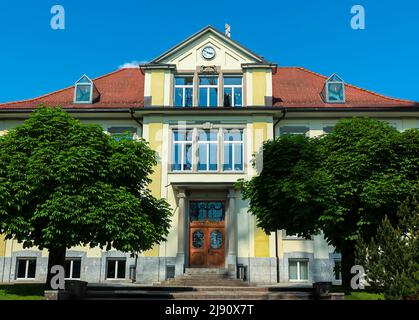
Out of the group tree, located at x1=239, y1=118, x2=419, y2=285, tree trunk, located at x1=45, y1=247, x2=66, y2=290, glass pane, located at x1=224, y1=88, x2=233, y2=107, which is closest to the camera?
tree, located at x1=239, y1=118, x2=419, y2=285

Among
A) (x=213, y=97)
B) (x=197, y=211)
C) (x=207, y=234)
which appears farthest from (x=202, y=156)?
(x=207, y=234)

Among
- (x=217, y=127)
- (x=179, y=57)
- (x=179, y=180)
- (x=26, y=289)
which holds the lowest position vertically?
(x=26, y=289)

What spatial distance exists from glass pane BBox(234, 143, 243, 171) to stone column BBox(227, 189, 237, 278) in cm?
156

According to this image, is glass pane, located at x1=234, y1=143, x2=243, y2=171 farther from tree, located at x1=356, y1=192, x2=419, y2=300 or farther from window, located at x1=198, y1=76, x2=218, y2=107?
tree, located at x1=356, y1=192, x2=419, y2=300

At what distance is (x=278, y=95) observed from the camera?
107 feet

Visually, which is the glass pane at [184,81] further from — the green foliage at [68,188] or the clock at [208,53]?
Result: the green foliage at [68,188]

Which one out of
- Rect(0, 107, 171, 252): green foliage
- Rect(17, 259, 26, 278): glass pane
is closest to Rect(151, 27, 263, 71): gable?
Rect(0, 107, 171, 252): green foliage

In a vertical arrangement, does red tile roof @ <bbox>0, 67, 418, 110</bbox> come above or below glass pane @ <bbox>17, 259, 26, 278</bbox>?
above

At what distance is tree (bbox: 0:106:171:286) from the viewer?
60.6 feet

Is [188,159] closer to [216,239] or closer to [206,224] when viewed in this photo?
[206,224]

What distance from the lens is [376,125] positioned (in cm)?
2188
